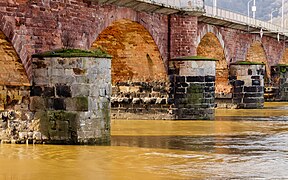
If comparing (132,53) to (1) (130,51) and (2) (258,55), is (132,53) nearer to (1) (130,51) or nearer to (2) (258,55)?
(1) (130,51)

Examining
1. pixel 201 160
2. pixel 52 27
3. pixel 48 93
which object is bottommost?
pixel 201 160

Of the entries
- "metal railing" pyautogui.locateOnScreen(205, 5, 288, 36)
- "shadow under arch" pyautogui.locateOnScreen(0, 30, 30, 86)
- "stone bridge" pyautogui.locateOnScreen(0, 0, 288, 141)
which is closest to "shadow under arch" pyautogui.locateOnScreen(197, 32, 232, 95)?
"stone bridge" pyautogui.locateOnScreen(0, 0, 288, 141)

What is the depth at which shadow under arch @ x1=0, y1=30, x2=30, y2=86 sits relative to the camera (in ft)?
57.3

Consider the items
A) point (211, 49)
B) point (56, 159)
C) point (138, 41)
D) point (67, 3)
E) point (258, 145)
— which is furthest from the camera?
point (211, 49)

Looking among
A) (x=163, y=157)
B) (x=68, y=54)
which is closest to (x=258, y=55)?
(x=68, y=54)

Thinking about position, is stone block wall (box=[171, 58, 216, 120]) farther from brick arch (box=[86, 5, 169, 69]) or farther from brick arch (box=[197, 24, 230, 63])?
brick arch (box=[197, 24, 230, 63])

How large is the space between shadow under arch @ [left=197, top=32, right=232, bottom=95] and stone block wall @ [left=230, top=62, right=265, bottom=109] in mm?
362

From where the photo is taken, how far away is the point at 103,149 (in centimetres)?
1678

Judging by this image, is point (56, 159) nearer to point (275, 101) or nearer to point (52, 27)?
point (52, 27)

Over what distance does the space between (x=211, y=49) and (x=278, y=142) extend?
1701 cm

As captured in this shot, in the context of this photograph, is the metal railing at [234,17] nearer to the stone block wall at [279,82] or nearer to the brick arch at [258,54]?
the brick arch at [258,54]

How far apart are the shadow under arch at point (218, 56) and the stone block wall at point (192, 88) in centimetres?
775

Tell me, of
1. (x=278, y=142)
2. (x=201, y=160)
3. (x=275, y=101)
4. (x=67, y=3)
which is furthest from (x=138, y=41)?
(x=275, y=101)

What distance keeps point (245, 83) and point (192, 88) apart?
33.7ft
